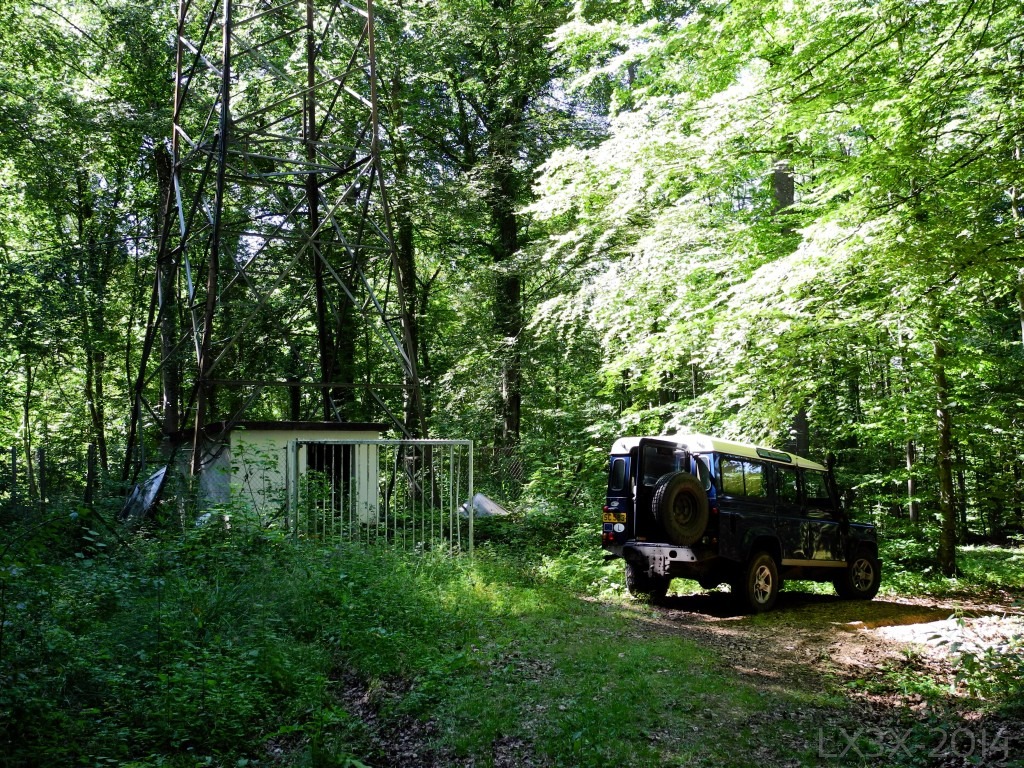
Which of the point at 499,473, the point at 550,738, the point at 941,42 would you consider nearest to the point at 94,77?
the point at 499,473

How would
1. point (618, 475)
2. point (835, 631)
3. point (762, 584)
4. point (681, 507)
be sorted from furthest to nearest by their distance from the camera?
point (618, 475), point (762, 584), point (681, 507), point (835, 631)

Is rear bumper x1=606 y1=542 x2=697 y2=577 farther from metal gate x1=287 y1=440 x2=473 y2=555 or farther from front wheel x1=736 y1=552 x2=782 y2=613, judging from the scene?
metal gate x1=287 y1=440 x2=473 y2=555

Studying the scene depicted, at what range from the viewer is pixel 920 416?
13.2 m

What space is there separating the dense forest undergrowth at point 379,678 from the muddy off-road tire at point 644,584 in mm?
1933

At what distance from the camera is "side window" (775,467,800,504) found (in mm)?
10633

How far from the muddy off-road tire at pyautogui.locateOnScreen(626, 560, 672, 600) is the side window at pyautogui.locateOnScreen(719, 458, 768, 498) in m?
1.56

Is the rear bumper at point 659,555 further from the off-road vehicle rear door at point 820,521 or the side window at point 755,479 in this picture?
the off-road vehicle rear door at point 820,521

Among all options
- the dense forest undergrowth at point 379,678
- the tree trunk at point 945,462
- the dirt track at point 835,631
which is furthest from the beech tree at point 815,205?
the dense forest undergrowth at point 379,678

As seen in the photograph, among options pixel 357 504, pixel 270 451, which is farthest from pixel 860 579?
pixel 270 451

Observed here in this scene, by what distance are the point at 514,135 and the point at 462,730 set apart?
53.7ft

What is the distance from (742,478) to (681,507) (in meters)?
1.22

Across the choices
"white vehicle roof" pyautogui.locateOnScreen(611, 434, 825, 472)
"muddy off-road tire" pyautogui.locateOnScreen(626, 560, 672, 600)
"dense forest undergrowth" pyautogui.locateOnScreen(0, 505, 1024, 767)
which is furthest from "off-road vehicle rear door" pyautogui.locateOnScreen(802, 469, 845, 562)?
"dense forest undergrowth" pyautogui.locateOnScreen(0, 505, 1024, 767)

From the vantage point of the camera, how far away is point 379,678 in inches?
222

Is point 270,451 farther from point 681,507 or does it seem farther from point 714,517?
point 714,517
